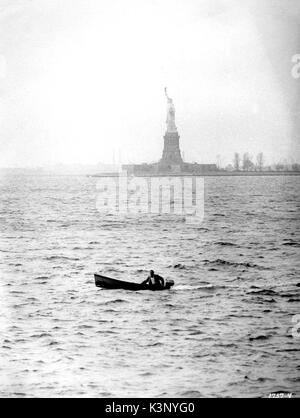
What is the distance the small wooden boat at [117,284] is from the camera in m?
19.3

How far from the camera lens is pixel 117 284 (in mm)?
19406

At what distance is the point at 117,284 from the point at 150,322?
12.4 ft

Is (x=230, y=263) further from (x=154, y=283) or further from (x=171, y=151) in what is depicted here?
(x=171, y=151)

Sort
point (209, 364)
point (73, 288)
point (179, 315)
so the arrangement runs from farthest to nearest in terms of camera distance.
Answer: point (73, 288) → point (179, 315) → point (209, 364)

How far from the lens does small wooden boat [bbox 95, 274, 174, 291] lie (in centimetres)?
1930

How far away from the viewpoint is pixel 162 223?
149ft

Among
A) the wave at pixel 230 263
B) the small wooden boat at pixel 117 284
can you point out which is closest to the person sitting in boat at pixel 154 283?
the small wooden boat at pixel 117 284

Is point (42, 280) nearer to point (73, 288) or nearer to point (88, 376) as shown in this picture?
point (73, 288)

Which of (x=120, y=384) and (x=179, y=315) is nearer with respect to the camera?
(x=120, y=384)

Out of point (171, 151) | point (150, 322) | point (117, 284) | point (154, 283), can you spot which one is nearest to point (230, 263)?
point (154, 283)

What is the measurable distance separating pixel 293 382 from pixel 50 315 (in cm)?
678

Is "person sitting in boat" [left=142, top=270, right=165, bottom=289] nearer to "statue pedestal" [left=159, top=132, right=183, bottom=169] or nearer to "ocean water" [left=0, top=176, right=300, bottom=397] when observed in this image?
"ocean water" [left=0, top=176, right=300, bottom=397]

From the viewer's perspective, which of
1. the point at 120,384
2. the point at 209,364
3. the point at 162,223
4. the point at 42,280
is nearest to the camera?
the point at 120,384
